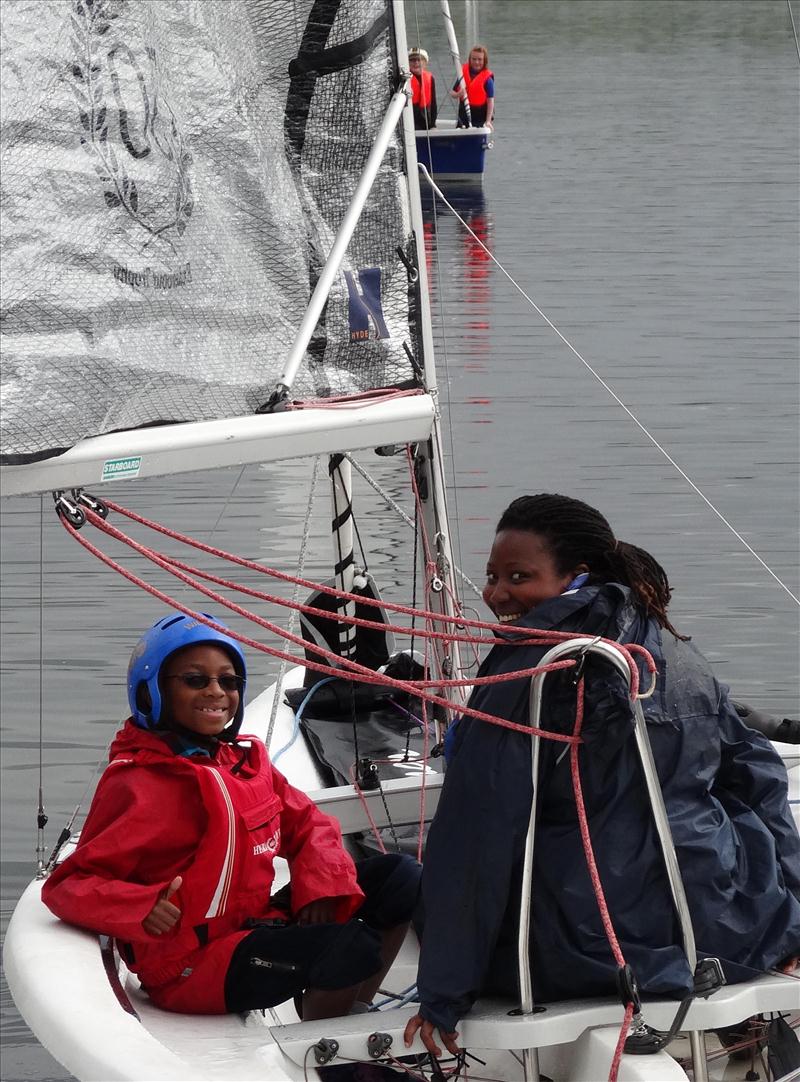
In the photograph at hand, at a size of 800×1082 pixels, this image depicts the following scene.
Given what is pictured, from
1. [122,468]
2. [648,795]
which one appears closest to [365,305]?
[122,468]

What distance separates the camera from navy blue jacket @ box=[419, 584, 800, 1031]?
2.43m

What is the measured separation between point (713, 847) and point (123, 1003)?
85cm

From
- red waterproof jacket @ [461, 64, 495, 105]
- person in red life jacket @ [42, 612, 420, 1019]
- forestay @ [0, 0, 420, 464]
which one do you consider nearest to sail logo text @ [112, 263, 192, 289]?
forestay @ [0, 0, 420, 464]

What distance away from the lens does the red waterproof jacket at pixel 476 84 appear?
17.0 meters

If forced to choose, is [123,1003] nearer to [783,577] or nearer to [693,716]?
[693,716]

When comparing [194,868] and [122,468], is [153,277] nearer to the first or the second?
[122,468]

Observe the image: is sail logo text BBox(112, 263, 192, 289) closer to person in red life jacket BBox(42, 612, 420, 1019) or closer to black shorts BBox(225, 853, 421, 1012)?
person in red life jacket BBox(42, 612, 420, 1019)

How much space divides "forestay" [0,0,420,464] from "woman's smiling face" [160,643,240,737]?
1.19ft

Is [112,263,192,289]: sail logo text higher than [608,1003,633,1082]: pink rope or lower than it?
higher

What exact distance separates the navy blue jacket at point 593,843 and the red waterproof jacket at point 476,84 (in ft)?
49.4

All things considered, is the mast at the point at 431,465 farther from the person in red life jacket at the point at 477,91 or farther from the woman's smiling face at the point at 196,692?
the person in red life jacket at the point at 477,91

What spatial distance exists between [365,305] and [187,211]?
0.39 metres

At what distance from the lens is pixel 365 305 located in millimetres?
3402

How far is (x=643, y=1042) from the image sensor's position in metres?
2.43
